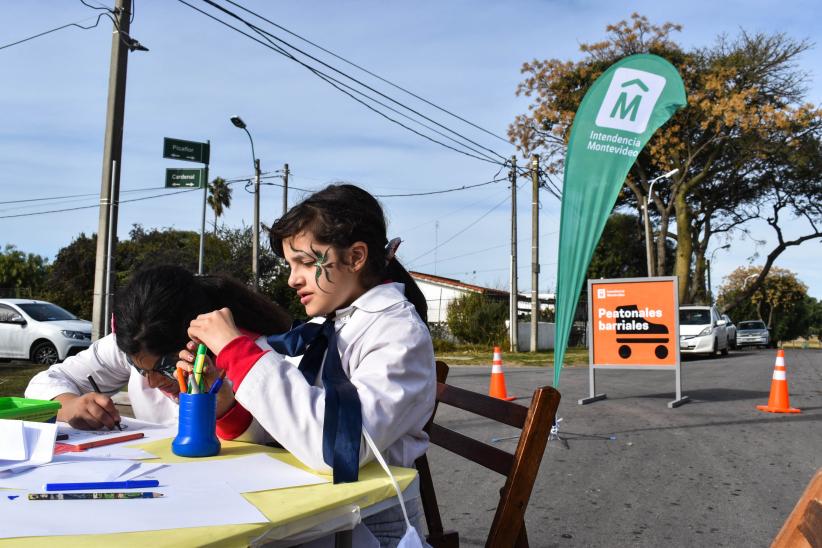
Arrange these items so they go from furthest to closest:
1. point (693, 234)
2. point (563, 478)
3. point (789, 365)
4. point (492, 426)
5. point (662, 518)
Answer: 1. point (693, 234)
2. point (789, 365)
3. point (492, 426)
4. point (563, 478)
5. point (662, 518)

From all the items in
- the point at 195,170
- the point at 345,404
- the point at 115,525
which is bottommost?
the point at 115,525

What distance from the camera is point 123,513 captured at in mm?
1272

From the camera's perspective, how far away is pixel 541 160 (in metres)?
25.2

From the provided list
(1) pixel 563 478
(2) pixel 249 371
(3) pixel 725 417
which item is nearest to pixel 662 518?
(1) pixel 563 478

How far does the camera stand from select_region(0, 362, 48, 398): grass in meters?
9.84

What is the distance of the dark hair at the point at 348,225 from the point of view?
2010 mm

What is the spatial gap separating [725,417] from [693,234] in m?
24.0

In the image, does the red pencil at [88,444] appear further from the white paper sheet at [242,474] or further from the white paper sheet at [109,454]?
the white paper sheet at [242,474]

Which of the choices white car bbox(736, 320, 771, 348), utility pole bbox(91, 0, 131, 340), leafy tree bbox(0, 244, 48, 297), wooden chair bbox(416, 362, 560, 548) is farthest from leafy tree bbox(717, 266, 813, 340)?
wooden chair bbox(416, 362, 560, 548)

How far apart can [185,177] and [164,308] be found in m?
9.18

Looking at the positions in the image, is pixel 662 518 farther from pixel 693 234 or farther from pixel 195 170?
pixel 693 234

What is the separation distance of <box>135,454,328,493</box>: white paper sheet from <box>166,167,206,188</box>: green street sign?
961cm

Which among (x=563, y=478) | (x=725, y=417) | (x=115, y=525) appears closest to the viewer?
(x=115, y=525)

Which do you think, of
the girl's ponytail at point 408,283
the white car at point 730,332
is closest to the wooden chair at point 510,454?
the girl's ponytail at point 408,283
